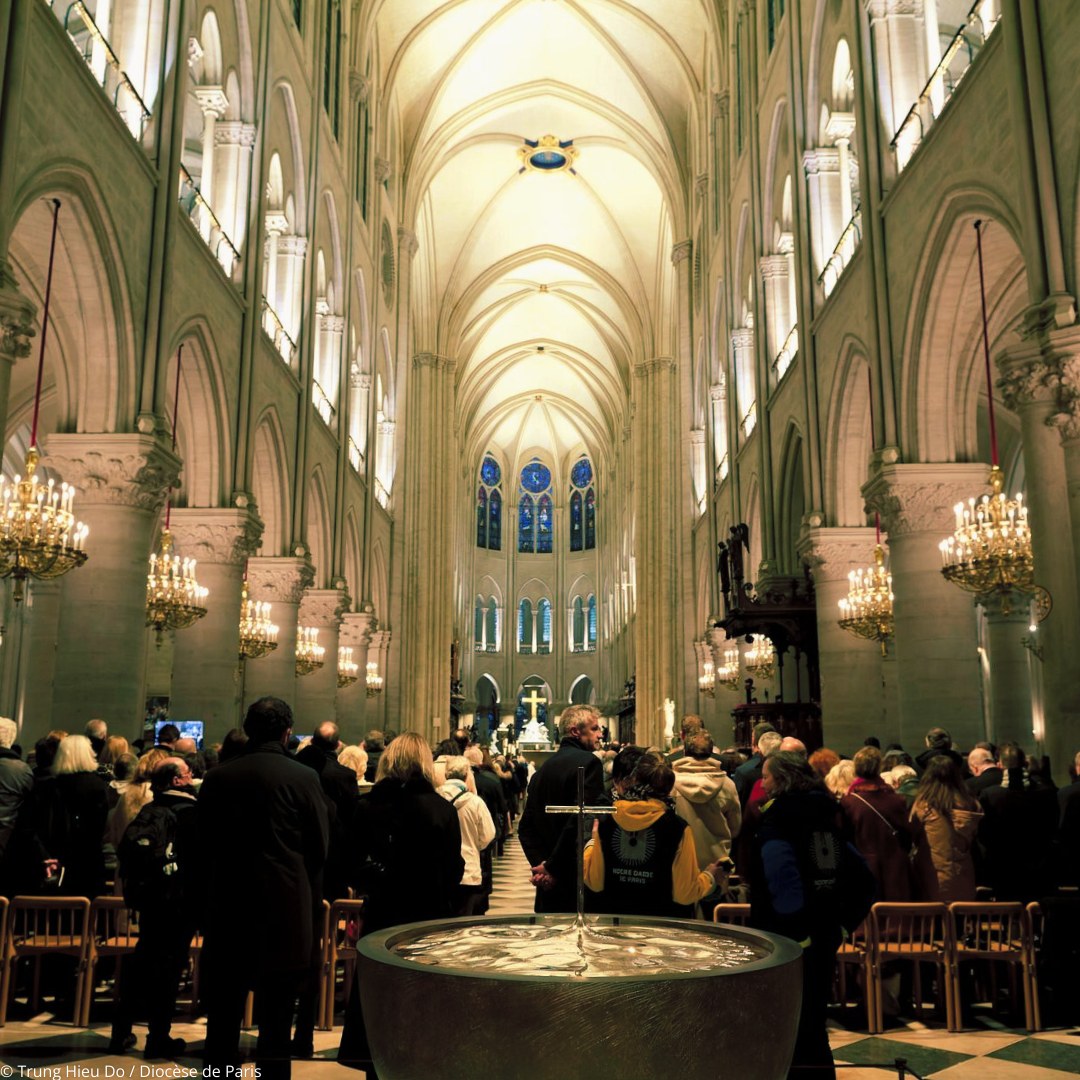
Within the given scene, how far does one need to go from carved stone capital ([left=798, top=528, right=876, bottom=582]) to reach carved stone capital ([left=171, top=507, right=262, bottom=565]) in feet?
23.4

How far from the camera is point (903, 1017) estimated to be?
19.5ft

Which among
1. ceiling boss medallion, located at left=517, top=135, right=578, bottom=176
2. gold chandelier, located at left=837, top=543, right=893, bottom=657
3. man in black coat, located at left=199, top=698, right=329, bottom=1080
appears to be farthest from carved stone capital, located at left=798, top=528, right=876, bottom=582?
ceiling boss medallion, located at left=517, top=135, right=578, bottom=176

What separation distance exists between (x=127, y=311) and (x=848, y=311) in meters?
8.08

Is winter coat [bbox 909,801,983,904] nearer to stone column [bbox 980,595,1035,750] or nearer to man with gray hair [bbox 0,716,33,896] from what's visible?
man with gray hair [bbox 0,716,33,896]

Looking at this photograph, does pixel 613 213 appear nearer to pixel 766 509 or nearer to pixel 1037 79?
pixel 766 509

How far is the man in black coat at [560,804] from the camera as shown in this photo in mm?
4438

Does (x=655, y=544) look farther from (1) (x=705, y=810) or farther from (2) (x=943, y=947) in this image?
(2) (x=943, y=947)

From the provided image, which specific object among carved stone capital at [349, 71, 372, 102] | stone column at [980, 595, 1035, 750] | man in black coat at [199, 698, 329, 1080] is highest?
carved stone capital at [349, 71, 372, 102]

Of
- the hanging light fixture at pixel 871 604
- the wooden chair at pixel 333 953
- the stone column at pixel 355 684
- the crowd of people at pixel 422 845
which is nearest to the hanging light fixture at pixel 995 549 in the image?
the crowd of people at pixel 422 845

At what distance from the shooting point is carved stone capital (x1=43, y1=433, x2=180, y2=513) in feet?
34.4

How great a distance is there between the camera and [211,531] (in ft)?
45.1

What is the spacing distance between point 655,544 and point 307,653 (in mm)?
16160

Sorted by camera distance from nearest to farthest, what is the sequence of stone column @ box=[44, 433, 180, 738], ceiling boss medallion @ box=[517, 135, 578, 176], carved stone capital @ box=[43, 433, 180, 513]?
stone column @ box=[44, 433, 180, 738]
carved stone capital @ box=[43, 433, 180, 513]
ceiling boss medallion @ box=[517, 135, 578, 176]

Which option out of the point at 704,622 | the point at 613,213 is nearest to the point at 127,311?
the point at 704,622
